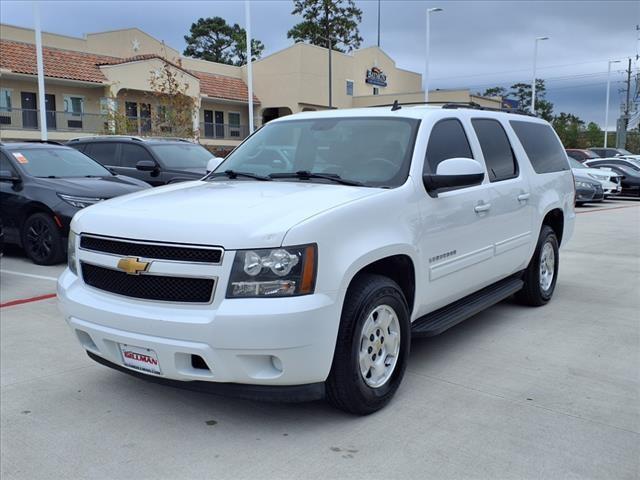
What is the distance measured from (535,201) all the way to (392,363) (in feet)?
9.32

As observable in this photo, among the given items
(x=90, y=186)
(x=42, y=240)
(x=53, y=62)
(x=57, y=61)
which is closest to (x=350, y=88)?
(x=57, y=61)

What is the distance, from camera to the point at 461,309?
4.82 m

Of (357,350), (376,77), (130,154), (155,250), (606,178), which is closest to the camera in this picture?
(155,250)

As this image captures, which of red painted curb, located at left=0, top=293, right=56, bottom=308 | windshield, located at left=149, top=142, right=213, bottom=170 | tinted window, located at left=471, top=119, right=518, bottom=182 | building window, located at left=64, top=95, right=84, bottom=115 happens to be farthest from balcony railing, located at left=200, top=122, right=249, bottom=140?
tinted window, located at left=471, top=119, right=518, bottom=182

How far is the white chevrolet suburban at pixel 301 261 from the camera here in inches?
128

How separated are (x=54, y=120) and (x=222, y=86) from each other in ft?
41.5

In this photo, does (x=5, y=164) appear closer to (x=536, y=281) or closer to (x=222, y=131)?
(x=536, y=281)

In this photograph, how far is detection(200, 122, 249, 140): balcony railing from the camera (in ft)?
129

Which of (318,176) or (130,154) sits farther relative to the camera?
(130,154)

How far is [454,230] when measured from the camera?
14.9ft

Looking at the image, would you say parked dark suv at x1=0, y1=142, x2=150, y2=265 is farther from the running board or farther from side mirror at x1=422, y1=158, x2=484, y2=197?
side mirror at x1=422, y1=158, x2=484, y2=197

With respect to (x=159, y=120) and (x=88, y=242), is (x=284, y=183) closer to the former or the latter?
(x=88, y=242)

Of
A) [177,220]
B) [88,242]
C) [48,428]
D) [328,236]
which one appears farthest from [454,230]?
[48,428]

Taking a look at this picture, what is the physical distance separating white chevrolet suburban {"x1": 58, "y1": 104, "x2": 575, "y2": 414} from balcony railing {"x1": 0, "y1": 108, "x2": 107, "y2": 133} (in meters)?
25.6
